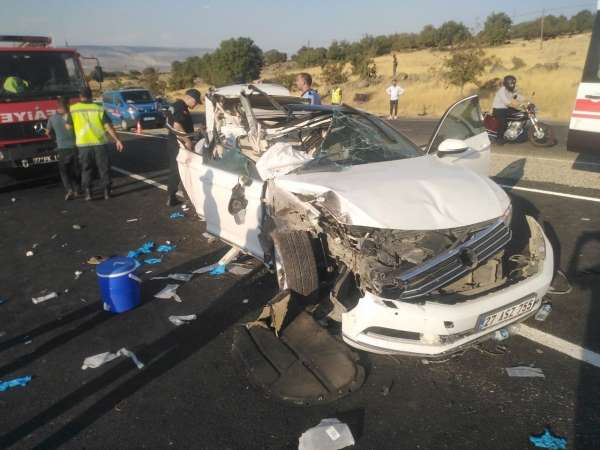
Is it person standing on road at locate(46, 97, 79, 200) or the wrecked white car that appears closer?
the wrecked white car

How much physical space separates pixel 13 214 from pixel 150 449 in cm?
640

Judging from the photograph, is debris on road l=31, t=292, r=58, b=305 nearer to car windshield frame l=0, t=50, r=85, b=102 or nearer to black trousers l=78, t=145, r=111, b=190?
→ black trousers l=78, t=145, r=111, b=190

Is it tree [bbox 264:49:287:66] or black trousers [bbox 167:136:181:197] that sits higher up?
tree [bbox 264:49:287:66]

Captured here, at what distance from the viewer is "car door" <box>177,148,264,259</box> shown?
4242mm

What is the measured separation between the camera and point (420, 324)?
8.86 feet

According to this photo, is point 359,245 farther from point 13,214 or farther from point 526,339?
point 13,214

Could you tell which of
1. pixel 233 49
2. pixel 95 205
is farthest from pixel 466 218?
pixel 233 49

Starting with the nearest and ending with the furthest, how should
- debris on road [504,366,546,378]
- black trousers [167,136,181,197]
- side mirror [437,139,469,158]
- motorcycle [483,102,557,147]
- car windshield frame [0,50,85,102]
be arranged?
→ debris on road [504,366,546,378] → side mirror [437,139,469,158] → black trousers [167,136,181,197] → car windshield frame [0,50,85,102] → motorcycle [483,102,557,147]

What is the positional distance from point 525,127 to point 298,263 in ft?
32.3

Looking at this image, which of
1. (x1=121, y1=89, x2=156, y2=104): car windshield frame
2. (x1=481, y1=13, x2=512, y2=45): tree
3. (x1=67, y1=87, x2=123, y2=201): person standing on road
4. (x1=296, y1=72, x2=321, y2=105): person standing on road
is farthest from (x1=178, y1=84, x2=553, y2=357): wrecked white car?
(x1=481, y1=13, x2=512, y2=45): tree

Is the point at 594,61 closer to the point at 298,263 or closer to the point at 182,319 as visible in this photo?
the point at 298,263

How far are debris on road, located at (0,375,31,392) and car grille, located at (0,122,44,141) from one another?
21.4 ft

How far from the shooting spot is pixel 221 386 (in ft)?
9.86

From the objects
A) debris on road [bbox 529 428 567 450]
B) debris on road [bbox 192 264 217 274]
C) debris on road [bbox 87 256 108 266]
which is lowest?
debris on road [bbox 87 256 108 266]
